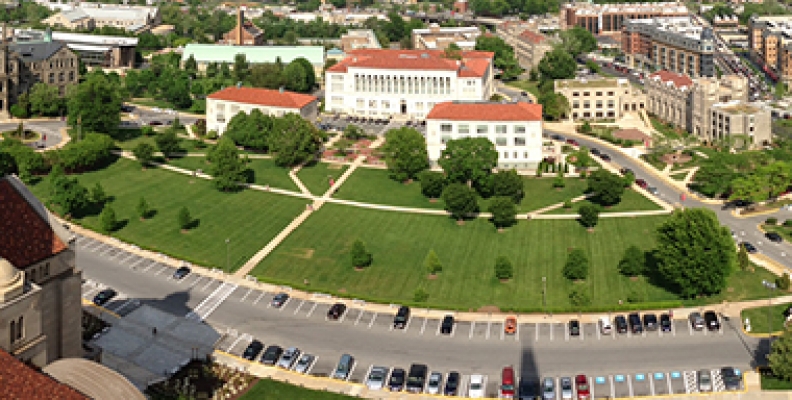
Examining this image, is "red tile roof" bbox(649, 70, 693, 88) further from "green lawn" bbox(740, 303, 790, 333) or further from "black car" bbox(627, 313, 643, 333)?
"black car" bbox(627, 313, 643, 333)

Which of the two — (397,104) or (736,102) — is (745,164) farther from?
(397,104)

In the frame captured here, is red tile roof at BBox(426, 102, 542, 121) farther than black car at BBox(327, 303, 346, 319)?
Yes

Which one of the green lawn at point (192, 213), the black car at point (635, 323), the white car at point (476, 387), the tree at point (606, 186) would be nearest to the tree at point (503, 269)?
the black car at point (635, 323)

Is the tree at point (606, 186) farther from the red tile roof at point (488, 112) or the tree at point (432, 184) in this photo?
the red tile roof at point (488, 112)

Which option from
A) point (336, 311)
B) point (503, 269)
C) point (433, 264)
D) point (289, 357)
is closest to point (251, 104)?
point (433, 264)

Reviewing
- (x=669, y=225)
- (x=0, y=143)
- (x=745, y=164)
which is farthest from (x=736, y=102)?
(x=0, y=143)

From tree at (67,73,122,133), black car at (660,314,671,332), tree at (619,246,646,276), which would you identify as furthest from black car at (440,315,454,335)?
tree at (67,73,122,133)
